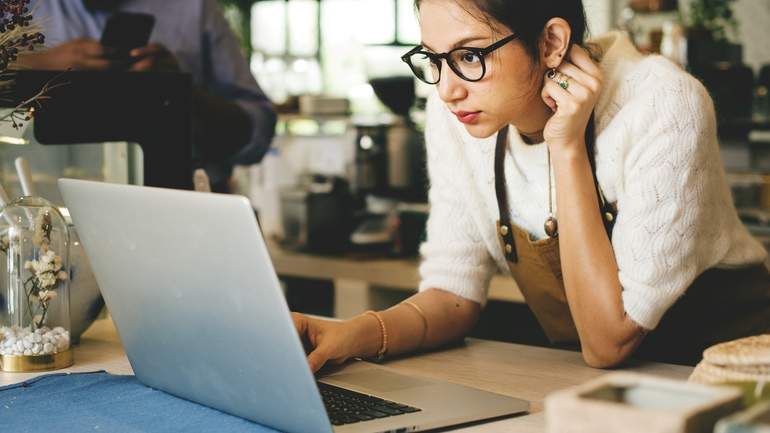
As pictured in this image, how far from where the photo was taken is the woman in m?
1.53

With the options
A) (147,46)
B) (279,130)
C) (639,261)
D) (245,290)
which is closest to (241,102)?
(147,46)

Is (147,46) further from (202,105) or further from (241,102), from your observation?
(241,102)

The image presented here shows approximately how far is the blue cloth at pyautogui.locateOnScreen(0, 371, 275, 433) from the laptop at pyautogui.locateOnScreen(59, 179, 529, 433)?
0.07 ft

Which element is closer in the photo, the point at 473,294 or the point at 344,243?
the point at 473,294

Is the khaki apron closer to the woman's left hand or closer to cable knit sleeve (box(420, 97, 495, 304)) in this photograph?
cable knit sleeve (box(420, 97, 495, 304))

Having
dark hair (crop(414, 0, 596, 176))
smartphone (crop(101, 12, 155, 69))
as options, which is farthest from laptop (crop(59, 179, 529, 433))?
smartphone (crop(101, 12, 155, 69))

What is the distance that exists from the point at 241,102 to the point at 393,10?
444 centimetres

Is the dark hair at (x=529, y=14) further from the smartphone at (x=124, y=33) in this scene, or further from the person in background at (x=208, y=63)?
the person in background at (x=208, y=63)

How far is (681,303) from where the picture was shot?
1.83 metres

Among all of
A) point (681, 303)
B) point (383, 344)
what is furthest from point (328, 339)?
point (681, 303)

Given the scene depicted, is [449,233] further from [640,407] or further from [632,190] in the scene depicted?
[640,407]

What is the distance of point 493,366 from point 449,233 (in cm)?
32

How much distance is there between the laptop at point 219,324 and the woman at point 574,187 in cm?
21

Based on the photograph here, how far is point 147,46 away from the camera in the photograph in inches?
89.8
